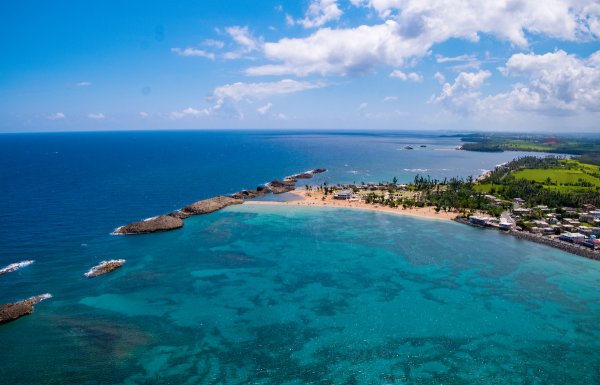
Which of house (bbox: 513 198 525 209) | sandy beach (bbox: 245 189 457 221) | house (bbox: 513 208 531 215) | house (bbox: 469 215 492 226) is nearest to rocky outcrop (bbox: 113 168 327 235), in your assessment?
sandy beach (bbox: 245 189 457 221)

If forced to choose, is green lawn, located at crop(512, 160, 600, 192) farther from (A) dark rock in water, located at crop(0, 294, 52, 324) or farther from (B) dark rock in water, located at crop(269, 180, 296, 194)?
(A) dark rock in water, located at crop(0, 294, 52, 324)

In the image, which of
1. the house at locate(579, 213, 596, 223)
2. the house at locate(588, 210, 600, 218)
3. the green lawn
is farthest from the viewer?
the green lawn

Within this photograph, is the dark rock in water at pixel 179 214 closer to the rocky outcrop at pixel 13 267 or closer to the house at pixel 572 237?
the rocky outcrop at pixel 13 267

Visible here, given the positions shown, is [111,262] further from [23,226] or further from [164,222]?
[23,226]

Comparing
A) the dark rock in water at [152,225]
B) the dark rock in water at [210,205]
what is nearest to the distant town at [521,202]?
the dark rock in water at [210,205]

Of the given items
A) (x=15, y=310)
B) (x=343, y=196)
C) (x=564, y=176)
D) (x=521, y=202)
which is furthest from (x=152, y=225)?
(x=564, y=176)

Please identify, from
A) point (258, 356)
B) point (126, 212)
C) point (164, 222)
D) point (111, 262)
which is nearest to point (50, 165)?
point (126, 212)
